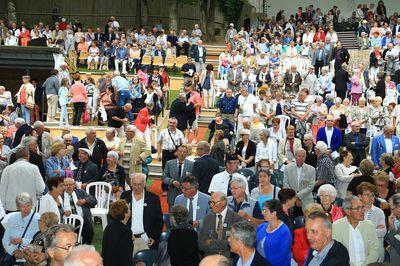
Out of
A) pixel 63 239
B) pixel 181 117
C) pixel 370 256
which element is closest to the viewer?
pixel 63 239

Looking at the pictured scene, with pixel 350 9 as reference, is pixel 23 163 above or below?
below

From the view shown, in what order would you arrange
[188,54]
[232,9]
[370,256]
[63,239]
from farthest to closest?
[232,9], [188,54], [370,256], [63,239]

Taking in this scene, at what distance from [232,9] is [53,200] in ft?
107

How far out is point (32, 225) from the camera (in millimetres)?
12398

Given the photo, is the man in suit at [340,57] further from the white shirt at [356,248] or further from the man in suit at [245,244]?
the man in suit at [245,244]

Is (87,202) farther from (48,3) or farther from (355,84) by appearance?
(48,3)

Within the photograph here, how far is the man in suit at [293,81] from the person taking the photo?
94.7ft

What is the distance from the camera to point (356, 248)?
1086cm

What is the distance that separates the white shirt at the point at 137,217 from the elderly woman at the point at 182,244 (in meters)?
1.47

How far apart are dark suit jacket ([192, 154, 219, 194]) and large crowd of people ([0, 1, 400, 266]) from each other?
2 centimetres

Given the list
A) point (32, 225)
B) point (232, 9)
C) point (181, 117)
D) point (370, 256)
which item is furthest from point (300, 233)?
point (232, 9)

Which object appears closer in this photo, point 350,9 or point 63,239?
point 63,239

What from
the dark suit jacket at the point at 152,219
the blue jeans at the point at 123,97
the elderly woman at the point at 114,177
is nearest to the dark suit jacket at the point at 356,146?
the elderly woman at the point at 114,177

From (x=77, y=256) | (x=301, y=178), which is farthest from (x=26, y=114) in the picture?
(x=77, y=256)
